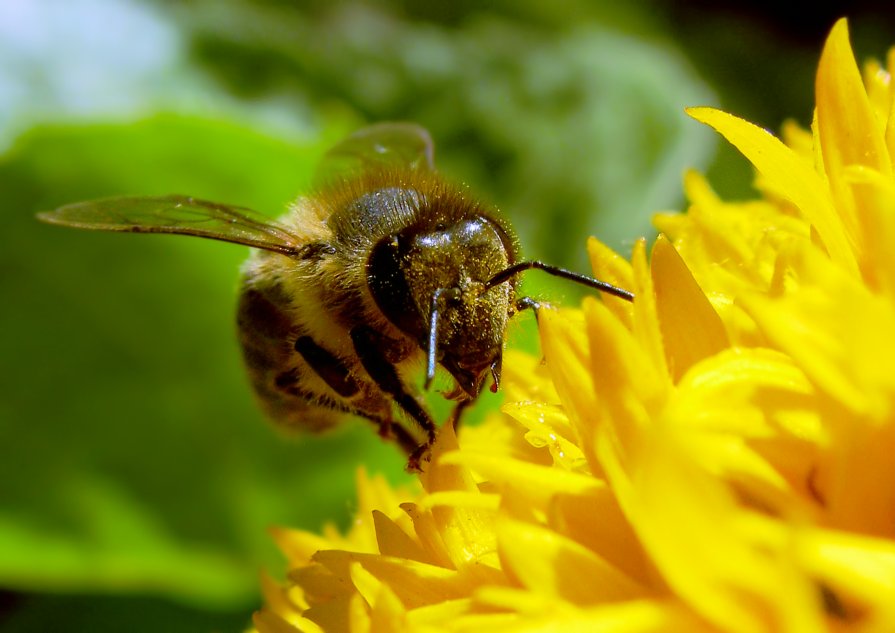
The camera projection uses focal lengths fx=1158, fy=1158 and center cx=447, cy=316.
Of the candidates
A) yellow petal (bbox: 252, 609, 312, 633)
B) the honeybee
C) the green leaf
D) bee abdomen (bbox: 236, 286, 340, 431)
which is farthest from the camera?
the green leaf

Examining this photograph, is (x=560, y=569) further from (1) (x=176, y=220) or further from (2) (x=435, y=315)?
(1) (x=176, y=220)

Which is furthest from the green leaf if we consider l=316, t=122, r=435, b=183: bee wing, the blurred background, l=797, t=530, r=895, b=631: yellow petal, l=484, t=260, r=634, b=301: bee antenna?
l=797, t=530, r=895, b=631: yellow petal

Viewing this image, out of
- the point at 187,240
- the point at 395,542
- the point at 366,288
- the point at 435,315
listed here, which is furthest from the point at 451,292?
the point at 187,240

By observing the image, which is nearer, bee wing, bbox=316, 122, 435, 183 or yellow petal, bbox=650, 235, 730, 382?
yellow petal, bbox=650, 235, 730, 382

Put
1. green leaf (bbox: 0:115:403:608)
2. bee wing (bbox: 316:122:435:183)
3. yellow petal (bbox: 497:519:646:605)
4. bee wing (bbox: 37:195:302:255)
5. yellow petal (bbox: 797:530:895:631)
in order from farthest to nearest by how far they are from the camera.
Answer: green leaf (bbox: 0:115:403:608)
bee wing (bbox: 316:122:435:183)
bee wing (bbox: 37:195:302:255)
yellow petal (bbox: 497:519:646:605)
yellow petal (bbox: 797:530:895:631)

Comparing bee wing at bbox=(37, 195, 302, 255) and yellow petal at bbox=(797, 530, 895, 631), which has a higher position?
bee wing at bbox=(37, 195, 302, 255)

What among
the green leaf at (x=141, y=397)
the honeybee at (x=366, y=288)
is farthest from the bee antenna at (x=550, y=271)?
the green leaf at (x=141, y=397)

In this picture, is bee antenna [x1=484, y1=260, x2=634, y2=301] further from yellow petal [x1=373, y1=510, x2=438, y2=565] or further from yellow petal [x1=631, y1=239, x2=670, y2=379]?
yellow petal [x1=373, y1=510, x2=438, y2=565]
